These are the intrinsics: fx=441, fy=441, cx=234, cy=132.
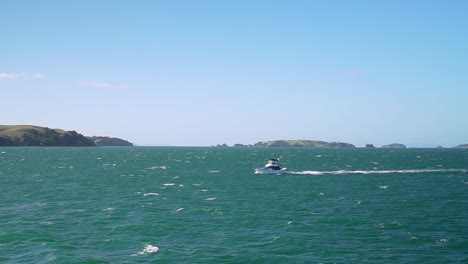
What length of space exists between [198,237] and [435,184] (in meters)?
61.8

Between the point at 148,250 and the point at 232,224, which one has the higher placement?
the point at 232,224

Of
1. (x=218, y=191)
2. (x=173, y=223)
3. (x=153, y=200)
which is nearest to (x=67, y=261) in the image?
(x=173, y=223)

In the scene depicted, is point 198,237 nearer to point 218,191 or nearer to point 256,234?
point 256,234

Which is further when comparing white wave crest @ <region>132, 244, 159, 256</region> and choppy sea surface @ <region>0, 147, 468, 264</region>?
white wave crest @ <region>132, 244, 159, 256</region>

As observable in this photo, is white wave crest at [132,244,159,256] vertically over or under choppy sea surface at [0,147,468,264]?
under

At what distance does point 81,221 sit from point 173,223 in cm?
1002

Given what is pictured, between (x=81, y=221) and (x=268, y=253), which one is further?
(x=81, y=221)

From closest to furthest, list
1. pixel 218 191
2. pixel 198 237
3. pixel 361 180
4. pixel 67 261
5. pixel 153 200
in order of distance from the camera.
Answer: pixel 67 261 < pixel 198 237 < pixel 153 200 < pixel 218 191 < pixel 361 180

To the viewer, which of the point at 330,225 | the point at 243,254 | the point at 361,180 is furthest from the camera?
the point at 361,180

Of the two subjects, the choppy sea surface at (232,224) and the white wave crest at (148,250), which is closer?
the choppy sea surface at (232,224)

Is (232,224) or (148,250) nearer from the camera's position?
(148,250)

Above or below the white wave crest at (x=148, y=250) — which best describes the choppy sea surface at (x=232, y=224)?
above

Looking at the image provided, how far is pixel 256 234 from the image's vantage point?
41406mm

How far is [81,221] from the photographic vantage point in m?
47.2
